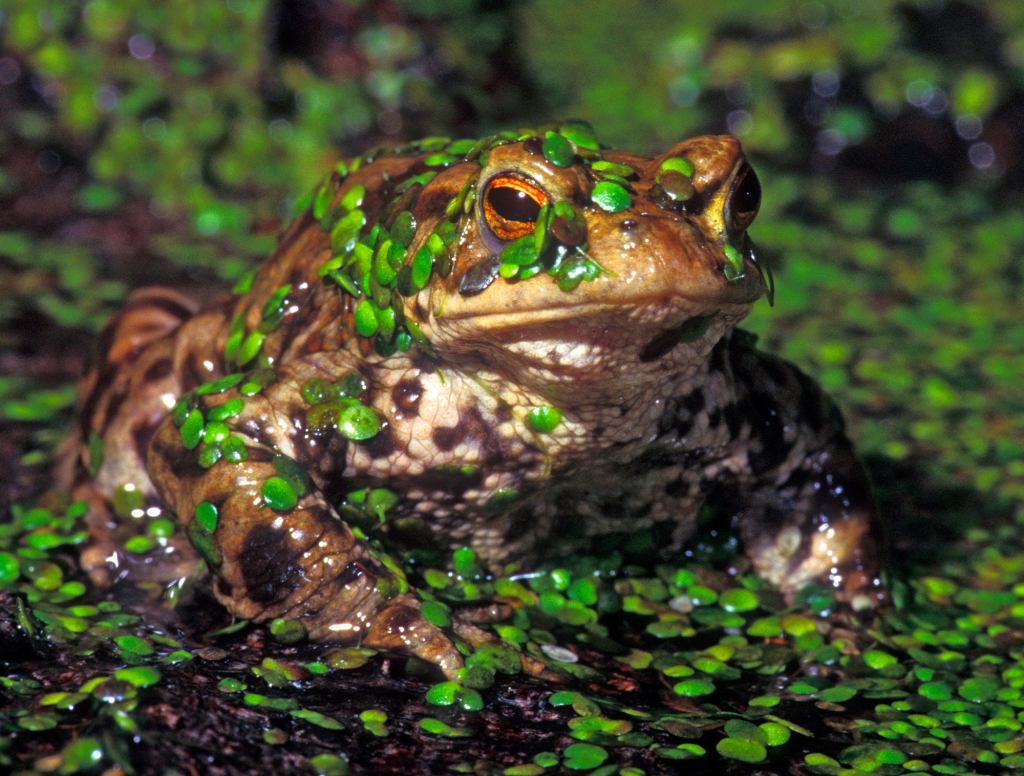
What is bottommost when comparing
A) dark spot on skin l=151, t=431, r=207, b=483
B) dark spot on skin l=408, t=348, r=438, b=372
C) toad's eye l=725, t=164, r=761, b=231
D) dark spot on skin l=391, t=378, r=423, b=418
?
dark spot on skin l=151, t=431, r=207, b=483

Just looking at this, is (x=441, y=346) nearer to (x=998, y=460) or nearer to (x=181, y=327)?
(x=181, y=327)

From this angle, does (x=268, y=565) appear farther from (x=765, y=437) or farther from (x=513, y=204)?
(x=765, y=437)

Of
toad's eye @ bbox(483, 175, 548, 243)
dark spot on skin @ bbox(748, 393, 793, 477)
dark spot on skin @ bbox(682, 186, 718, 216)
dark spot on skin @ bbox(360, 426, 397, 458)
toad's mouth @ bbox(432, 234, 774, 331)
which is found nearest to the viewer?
toad's mouth @ bbox(432, 234, 774, 331)

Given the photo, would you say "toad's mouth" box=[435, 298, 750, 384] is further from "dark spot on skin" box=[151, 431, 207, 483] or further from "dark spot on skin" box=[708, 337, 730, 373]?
"dark spot on skin" box=[151, 431, 207, 483]

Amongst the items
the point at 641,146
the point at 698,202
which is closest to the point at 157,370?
the point at 698,202

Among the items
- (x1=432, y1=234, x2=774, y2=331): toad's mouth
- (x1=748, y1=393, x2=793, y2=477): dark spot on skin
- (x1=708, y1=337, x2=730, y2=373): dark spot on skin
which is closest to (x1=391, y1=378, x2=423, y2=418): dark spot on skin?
(x1=432, y1=234, x2=774, y2=331): toad's mouth

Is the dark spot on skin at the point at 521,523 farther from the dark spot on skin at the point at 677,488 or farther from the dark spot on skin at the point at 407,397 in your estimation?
the dark spot on skin at the point at 407,397
